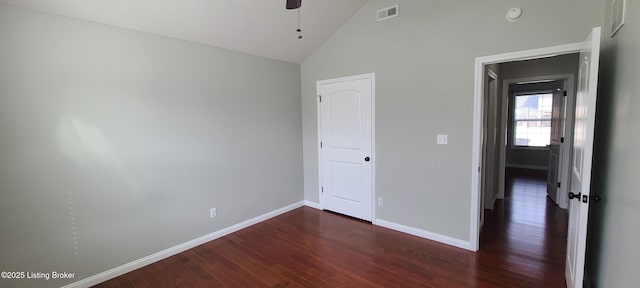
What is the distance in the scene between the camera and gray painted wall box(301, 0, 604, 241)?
97.3 inches

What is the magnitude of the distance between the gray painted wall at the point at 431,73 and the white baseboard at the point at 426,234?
0.18 feet

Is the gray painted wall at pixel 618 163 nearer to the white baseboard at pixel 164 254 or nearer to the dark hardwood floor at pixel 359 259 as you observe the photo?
the dark hardwood floor at pixel 359 259

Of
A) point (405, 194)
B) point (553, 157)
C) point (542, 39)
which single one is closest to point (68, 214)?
point (405, 194)

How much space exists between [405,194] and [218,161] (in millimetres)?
2359

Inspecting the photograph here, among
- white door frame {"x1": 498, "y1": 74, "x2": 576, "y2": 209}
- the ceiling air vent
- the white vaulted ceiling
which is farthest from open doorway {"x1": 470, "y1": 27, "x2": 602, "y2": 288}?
the white vaulted ceiling

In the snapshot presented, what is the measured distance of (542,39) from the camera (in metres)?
2.41

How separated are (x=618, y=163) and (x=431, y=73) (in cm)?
178

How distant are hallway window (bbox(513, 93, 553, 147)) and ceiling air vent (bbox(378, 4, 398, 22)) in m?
6.31

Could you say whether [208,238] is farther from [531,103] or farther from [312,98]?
[531,103]

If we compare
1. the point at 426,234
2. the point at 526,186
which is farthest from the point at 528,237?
the point at 526,186

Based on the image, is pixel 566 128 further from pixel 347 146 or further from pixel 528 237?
pixel 347 146

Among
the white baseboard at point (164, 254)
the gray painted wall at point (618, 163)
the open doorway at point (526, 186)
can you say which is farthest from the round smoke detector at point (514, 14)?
the white baseboard at point (164, 254)

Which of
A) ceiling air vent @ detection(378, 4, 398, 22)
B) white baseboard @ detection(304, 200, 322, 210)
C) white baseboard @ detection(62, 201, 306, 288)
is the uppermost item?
ceiling air vent @ detection(378, 4, 398, 22)

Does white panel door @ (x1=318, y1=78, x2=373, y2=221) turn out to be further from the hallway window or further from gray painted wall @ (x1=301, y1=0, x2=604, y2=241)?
the hallway window
